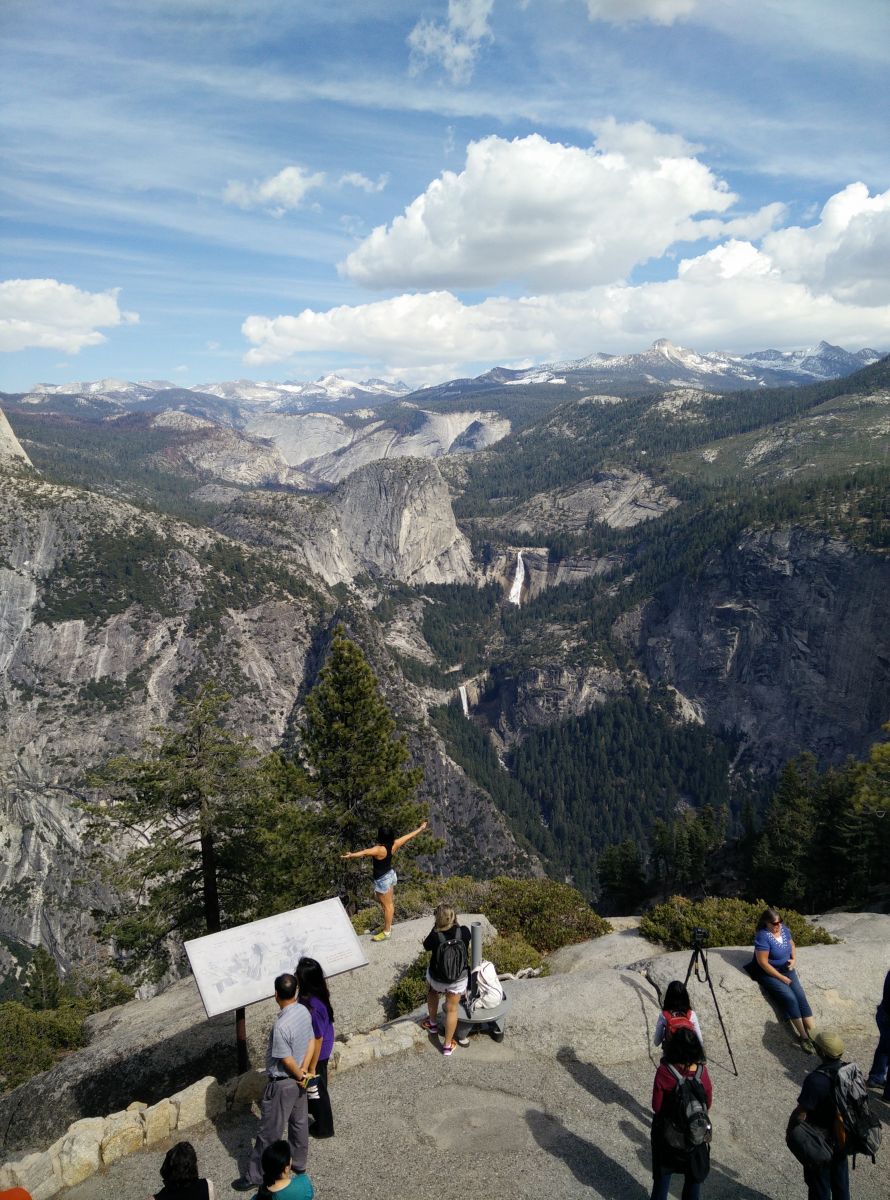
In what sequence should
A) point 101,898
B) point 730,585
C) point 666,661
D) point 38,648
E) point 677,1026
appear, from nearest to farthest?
Result: point 677,1026 < point 101,898 < point 38,648 < point 730,585 < point 666,661

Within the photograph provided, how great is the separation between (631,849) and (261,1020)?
2343 inches

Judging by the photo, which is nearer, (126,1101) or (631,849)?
(126,1101)

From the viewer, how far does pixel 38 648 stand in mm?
111000

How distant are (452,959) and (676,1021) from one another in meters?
3.97

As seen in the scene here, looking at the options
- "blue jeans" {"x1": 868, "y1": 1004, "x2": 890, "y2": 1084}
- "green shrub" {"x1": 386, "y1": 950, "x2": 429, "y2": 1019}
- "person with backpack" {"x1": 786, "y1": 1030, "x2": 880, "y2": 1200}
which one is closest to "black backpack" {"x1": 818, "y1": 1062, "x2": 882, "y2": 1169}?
"person with backpack" {"x1": 786, "y1": 1030, "x2": 880, "y2": 1200}

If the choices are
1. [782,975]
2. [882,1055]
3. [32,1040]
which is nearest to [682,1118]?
[882,1055]

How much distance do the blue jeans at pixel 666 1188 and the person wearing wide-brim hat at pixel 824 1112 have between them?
1.37m

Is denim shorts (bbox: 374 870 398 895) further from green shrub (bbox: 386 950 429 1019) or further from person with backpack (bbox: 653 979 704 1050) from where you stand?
person with backpack (bbox: 653 979 704 1050)

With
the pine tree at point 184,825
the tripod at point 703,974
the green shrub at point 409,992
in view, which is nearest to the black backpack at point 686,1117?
the tripod at point 703,974

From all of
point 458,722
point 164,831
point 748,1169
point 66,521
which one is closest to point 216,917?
point 164,831

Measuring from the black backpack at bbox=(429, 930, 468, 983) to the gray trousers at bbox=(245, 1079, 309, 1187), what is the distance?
3095 millimetres

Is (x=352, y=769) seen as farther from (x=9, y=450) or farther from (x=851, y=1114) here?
(x=9, y=450)

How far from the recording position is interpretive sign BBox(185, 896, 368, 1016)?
10562 millimetres

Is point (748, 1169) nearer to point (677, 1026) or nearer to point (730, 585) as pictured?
point (677, 1026)
